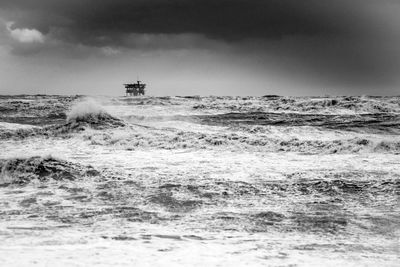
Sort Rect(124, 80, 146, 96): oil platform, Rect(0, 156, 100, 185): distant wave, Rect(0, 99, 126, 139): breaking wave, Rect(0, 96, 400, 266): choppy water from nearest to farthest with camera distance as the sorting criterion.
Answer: Rect(0, 96, 400, 266): choppy water → Rect(0, 156, 100, 185): distant wave → Rect(0, 99, 126, 139): breaking wave → Rect(124, 80, 146, 96): oil platform

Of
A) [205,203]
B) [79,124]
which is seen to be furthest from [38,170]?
[79,124]

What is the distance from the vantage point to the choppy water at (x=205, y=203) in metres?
4.21

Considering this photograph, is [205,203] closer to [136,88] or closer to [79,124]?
[79,124]

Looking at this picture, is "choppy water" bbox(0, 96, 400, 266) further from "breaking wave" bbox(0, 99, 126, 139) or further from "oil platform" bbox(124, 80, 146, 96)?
"oil platform" bbox(124, 80, 146, 96)

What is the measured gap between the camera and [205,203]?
6.32 metres

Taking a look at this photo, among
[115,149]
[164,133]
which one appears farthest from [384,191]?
[164,133]

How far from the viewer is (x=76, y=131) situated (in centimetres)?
1605

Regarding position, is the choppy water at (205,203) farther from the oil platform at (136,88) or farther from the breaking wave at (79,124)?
the oil platform at (136,88)

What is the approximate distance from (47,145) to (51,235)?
9.40 meters

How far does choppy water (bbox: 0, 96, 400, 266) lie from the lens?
421cm

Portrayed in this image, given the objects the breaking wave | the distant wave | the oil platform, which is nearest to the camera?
the distant wave

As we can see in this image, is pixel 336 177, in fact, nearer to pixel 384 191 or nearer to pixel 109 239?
pixel 384 191

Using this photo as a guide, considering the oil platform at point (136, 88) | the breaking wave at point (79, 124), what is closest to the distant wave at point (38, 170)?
the breaking wave at point (79, 124)

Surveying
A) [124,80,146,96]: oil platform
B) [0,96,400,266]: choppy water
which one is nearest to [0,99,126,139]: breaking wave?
[0,96,400,266]: choppy water
